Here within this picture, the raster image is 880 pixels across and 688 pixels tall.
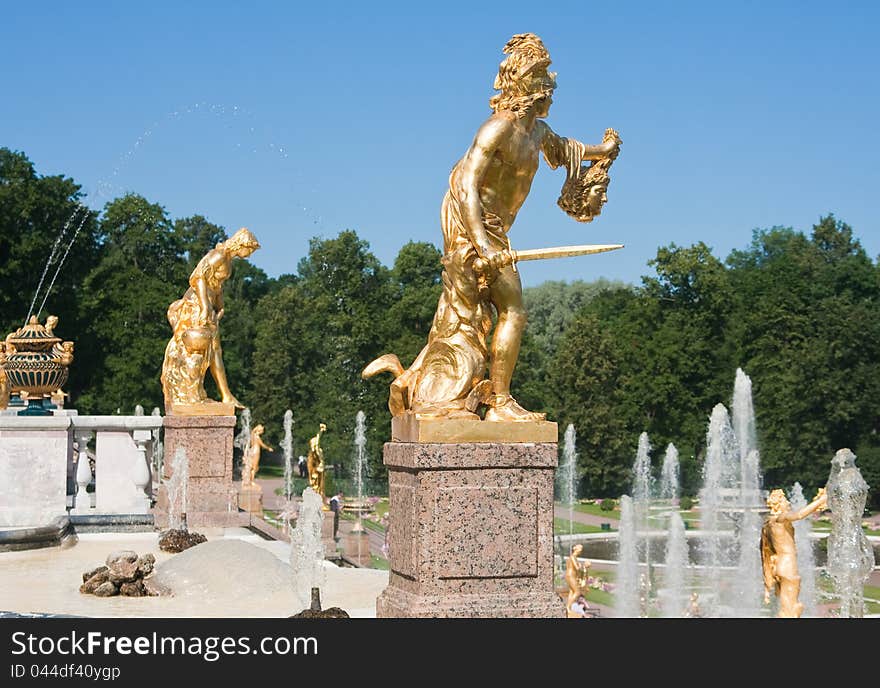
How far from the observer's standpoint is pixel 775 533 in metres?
9.45

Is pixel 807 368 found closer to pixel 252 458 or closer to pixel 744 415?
pixel 744 415

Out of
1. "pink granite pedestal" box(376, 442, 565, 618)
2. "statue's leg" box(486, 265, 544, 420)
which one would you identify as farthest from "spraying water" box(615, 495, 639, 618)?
"pink granite pedestal" box(376, 442, 565, 618)

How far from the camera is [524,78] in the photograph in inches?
303

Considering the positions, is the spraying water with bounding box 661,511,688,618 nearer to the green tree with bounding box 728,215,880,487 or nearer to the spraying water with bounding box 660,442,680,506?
the spraying water with bounding box 660,442,680,506

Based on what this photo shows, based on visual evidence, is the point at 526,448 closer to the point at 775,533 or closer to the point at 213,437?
the point at 775,533

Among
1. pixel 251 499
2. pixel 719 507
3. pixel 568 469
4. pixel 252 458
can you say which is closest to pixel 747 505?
pixel 719 507

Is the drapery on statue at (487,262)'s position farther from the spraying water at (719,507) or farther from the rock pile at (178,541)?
the spraying water at (719,507)

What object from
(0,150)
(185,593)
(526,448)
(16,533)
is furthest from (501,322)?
(0,150)

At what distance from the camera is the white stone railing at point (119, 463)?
1728 centimetres

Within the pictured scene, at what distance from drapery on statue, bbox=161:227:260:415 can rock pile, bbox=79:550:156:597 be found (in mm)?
6080

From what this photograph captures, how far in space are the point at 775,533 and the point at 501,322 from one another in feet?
10.5

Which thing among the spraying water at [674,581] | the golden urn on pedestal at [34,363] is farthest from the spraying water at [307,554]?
the spraying water at [674,581]

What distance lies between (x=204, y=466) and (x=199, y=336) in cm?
186
